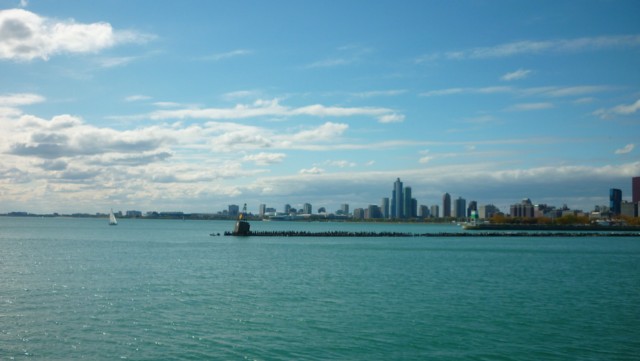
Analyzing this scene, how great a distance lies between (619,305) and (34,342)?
32.7 metres

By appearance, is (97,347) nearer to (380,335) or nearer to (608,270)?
(380,335)

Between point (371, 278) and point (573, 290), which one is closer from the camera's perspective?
point (573, 290)

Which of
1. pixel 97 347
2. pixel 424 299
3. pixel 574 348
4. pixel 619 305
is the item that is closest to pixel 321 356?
pixel 97 347

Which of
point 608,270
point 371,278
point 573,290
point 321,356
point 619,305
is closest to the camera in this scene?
point 321,356

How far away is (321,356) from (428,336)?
605cm

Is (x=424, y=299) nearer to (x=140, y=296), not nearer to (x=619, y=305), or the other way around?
(x=619, y=305)

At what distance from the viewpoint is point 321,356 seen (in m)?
23.0

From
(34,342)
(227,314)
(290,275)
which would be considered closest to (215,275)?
(290,275)

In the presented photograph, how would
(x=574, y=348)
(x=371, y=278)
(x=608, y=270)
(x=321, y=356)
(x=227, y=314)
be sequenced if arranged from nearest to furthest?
(x=321, y=356)
(x=574, y=348)
(x=227, y=314)
(x=371, y=278)
(x=608, y=270)

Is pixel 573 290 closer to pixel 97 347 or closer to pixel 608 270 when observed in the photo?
pixel 608 270

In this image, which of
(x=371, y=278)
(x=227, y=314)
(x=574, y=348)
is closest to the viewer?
(x=574, y=348)

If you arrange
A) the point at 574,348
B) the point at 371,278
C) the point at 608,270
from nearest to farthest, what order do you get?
the point at 574,348 < the point at 371,278 < the point at 608,270

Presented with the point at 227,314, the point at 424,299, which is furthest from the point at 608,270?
the point at 227,314

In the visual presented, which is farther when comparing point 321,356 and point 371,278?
point 371,278
